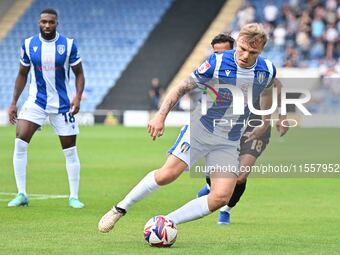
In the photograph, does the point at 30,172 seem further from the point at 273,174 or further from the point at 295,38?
the point at 295,38

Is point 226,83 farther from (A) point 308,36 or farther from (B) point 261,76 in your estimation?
(A) point 308,36

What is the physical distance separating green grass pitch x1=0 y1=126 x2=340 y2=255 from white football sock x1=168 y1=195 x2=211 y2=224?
0.25 metres

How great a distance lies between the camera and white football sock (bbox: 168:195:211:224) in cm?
864

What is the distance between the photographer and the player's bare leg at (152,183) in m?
8.75

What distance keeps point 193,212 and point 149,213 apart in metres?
3.05

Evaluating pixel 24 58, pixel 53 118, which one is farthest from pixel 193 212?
pixel 24 58

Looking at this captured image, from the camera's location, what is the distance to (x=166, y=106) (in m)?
8.53

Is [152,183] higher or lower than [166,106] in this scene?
lower

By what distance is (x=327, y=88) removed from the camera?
33375mm

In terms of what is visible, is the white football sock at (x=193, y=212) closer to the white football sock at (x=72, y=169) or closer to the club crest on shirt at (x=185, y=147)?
the club crest on shirt at (x=185, y=147)

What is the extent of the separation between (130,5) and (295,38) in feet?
29.4

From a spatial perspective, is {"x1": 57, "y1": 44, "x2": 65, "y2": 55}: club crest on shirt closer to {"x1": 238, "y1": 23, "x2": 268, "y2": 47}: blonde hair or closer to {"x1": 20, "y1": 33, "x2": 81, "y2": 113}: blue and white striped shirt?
{"x1": 20, "y1": 33, "x2": 81, "y2": 113}: blue and white striped shirt

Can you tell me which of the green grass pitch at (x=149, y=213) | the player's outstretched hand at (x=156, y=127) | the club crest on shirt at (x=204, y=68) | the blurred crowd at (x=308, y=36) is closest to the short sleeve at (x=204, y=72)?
the club crest on shirt at (x=204, y=68)

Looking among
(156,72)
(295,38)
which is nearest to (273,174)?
(295,38)
